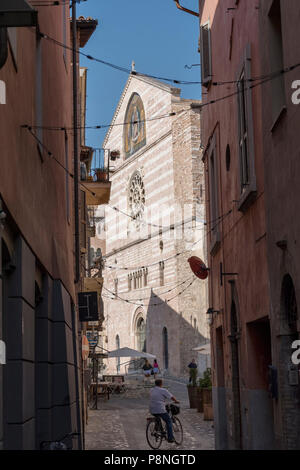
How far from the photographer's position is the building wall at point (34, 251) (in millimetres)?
6949

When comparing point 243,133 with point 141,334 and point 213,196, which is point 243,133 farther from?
point 141,334

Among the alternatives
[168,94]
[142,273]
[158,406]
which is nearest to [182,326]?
[142,273]

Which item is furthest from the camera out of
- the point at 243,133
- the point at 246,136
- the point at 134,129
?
the point at 134,129

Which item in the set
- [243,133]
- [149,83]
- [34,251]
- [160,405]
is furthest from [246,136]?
[149,83]

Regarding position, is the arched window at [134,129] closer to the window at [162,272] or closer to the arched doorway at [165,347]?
the window at [162,272]

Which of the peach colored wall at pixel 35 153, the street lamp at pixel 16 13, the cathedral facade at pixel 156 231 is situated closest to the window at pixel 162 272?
the cathedral facade at pixel 156 231

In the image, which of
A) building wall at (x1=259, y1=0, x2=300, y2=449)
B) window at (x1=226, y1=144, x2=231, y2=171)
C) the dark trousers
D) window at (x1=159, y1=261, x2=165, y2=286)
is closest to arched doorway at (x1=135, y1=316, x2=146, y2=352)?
window at (x1=159, y1=261, x2=165, y2=286)

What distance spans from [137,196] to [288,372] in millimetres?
50261

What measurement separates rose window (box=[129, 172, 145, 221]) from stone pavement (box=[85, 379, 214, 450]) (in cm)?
2662

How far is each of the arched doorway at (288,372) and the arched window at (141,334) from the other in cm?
4664

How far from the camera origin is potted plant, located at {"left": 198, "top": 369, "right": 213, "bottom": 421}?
22.3 m

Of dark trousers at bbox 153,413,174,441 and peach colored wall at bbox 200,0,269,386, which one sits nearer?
peach colored wall at bbox 200,0,269,386

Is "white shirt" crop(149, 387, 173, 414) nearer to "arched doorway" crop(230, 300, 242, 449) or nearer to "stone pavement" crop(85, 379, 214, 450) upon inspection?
"stone pavement" crop(85, 379, 214, 450)

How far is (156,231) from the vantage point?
5316 centimetres
